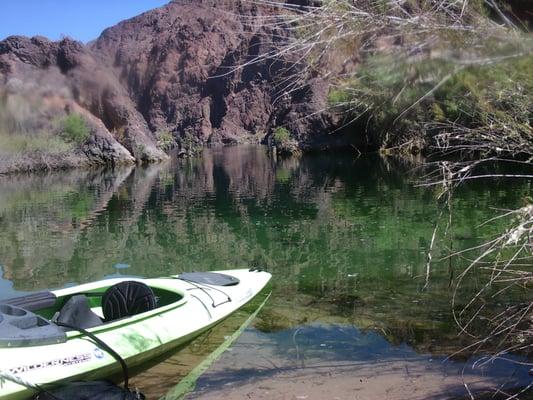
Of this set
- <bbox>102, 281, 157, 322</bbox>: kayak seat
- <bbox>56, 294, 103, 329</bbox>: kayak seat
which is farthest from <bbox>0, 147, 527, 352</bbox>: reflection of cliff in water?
<bbox>56, 294, 103, 329</bbox>: kayak seat

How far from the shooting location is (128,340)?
5.84 metres

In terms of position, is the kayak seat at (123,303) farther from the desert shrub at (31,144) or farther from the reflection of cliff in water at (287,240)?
the desert shrub at (31,144)

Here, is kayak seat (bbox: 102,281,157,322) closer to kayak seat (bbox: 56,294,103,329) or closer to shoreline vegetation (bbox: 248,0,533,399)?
kayak seat (bbox: 56,294,103,329)

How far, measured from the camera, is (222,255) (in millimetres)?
11500

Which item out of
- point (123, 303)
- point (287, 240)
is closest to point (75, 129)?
point (287, 240)

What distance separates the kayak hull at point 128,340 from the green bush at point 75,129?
29.3 metres

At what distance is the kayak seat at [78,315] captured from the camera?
19.6ft

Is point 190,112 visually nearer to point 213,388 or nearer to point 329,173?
point 329,173

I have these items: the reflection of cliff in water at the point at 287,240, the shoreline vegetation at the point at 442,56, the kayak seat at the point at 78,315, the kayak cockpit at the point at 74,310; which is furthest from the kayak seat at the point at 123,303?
the shoreline vegetation at the point at 442,56

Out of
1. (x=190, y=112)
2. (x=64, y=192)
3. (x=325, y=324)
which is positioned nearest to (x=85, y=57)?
(x=64, y=192)

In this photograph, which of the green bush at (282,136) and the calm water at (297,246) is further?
the green bush at (282,136)

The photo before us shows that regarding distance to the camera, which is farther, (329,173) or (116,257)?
(329,173)

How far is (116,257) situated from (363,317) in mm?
6020

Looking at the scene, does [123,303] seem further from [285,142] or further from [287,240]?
[285,142]
